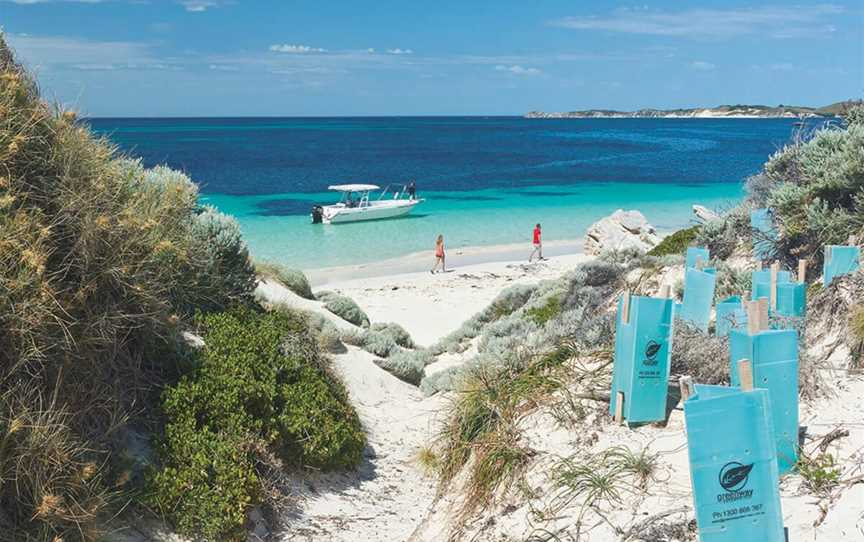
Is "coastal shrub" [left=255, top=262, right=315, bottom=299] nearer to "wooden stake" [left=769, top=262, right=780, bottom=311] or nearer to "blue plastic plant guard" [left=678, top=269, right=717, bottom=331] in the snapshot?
"blue plastic plant guard" [left=678, top=269, right=717, bottom=331]

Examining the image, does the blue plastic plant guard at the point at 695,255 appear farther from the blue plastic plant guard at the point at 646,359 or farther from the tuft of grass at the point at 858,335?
the blue plastic plant guard at the point at 646,359

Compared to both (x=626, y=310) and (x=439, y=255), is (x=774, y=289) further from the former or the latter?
(x=439, y=255)

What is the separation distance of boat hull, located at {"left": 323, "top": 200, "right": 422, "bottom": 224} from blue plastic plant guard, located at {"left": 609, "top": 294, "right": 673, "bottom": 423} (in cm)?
3039

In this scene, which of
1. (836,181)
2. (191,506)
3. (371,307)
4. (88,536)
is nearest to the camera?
(88,536)

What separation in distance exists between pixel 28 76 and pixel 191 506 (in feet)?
12.9

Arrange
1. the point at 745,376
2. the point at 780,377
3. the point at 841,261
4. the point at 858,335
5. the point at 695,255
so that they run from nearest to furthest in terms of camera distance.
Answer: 1. the point at 745,376
2. the point at 780,377
3. the point at 858,335
4. the point at 841,261
5. the point at 695,255

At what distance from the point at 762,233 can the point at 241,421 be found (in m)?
7.87

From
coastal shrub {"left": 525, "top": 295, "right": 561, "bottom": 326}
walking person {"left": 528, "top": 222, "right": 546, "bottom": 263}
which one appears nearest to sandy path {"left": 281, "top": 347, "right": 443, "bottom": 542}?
coastal shrub {"left": 525, "top": 295, "right": 561, "bottom": 326}

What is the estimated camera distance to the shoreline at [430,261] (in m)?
25.2

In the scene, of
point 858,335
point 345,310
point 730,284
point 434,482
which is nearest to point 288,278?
point 345,310

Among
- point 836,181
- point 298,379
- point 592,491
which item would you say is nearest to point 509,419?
point 592,491

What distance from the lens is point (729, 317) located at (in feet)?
23.5

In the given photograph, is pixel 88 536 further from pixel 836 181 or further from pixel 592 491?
pixel 836 181

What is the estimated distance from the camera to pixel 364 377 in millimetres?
10641
